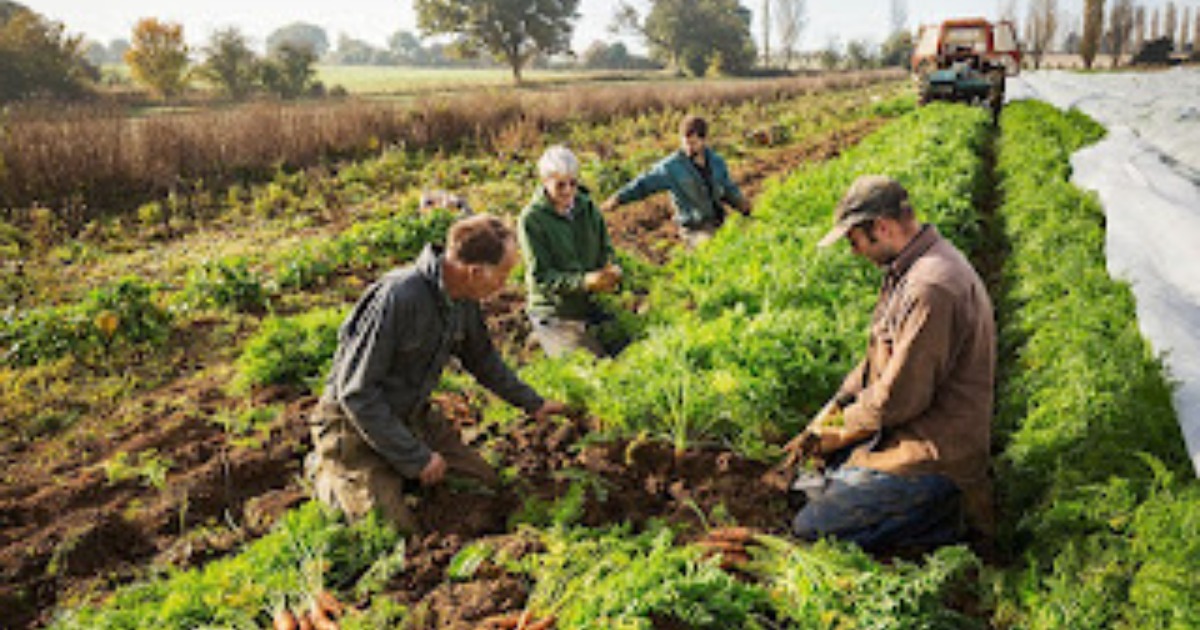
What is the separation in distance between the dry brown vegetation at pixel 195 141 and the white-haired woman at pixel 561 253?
9.57 m

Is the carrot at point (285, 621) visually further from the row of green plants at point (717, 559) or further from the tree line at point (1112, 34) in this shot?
the tree line at point (1112, 34)

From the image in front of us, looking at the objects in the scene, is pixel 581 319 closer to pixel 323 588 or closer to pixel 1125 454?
pixel 323 588

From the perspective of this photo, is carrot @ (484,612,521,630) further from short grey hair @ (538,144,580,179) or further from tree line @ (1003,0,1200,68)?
tree line @ (1003,0,1200,68)

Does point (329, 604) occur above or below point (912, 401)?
below

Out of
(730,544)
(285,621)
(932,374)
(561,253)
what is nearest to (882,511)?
(932,374)

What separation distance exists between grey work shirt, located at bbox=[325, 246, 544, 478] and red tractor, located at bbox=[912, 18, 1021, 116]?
19.6m

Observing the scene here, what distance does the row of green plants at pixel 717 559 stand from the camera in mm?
2822

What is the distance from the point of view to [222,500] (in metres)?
4.68

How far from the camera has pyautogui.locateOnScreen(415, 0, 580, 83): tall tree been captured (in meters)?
51.8

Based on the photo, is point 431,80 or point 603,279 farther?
point 431,80

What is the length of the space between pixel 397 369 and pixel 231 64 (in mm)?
38653

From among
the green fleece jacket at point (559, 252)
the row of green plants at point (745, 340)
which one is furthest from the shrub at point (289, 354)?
the row of green plants at point (745, 340)

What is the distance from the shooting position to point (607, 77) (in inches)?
2361

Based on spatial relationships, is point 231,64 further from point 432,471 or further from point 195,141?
point 432,471
